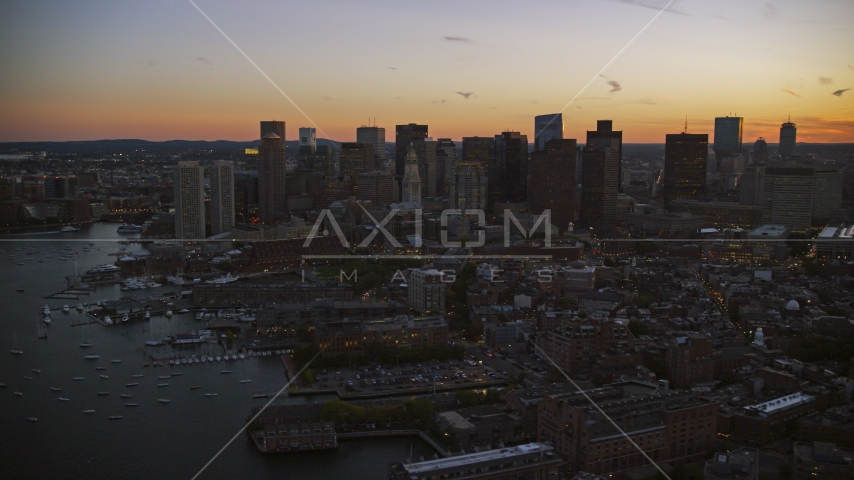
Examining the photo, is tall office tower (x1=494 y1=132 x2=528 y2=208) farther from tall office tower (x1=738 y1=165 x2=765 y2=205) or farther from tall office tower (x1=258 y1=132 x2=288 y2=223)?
tall office tower (x1=258 y1=132 x2=288 y2=223)

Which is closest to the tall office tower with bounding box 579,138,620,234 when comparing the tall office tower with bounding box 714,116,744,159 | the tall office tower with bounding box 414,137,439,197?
the tall office tower with bounding box 414,137,439,197

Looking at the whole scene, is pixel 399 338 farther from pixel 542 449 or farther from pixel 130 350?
pixel 542 449

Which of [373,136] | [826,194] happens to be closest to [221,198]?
[373,136]

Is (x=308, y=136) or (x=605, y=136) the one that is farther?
(x=308, y=136)

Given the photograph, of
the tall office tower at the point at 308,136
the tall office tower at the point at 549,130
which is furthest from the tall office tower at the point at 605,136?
the tall office tower at the point at 308,136

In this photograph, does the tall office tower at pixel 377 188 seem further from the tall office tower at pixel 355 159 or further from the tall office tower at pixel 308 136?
the tall office tower at pixel 308 136

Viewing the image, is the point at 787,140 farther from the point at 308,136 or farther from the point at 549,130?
the point at 308,136
